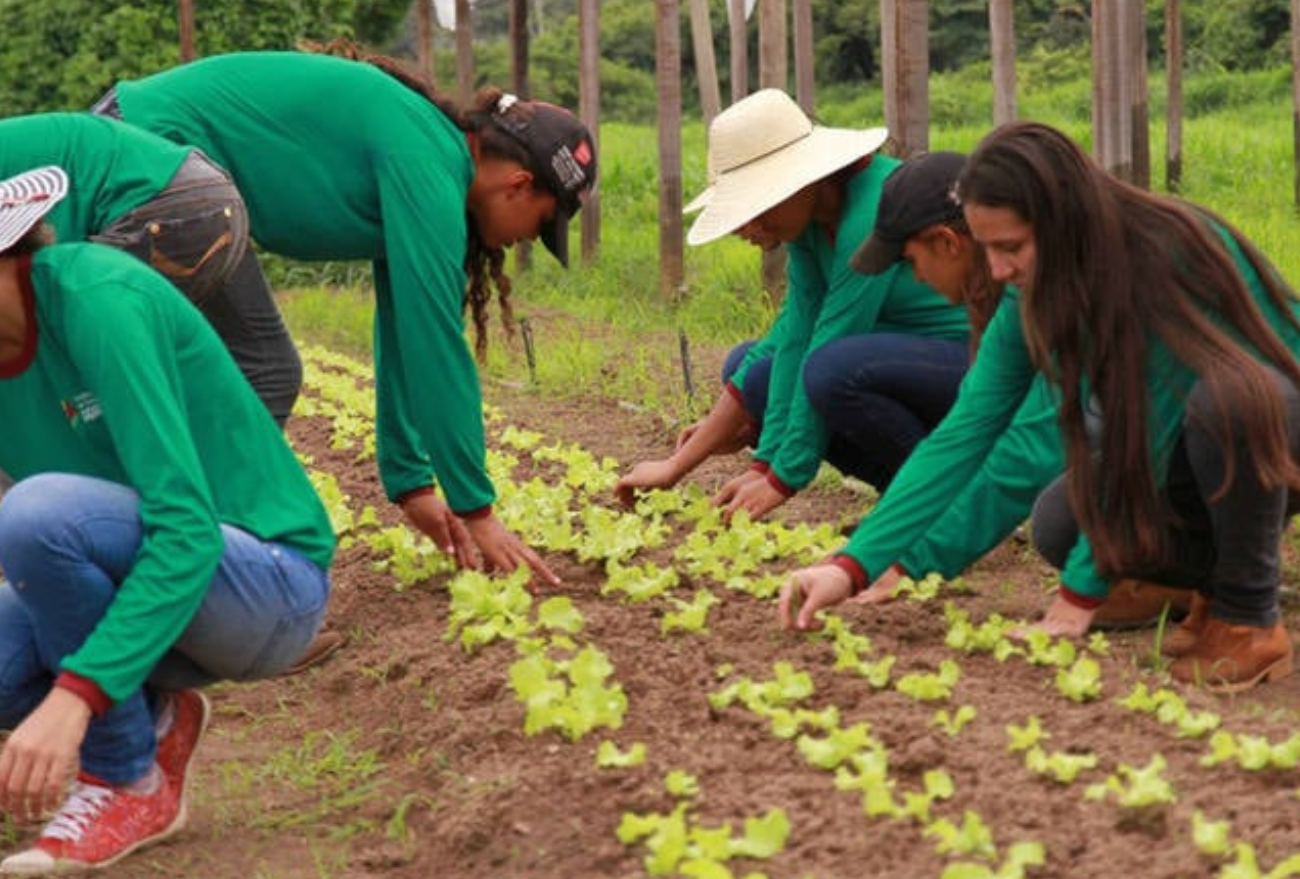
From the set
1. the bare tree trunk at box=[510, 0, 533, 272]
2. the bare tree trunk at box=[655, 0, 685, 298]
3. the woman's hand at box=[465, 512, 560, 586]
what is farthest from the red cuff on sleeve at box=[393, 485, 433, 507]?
the bare tree trunk at box=[510, 0, 533, 272]

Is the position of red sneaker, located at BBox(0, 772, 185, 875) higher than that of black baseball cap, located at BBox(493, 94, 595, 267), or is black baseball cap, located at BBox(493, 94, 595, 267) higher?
black baseball cap, located at BBox(493, 94, 595, 267)

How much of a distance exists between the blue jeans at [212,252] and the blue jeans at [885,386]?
1389mm

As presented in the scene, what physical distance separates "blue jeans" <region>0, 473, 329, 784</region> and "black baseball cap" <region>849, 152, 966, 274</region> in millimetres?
1606

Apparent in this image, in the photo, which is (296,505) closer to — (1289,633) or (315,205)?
(315,205)

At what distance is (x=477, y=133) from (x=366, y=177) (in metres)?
0.26

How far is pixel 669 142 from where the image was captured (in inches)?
388

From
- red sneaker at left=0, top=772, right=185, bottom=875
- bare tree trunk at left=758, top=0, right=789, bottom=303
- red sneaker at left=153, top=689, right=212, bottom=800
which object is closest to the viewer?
red sneaker at left=0, top=772, right=185, bottom=875

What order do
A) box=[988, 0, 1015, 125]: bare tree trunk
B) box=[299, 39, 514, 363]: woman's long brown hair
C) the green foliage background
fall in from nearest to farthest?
box=[299, 39, 514, 363]: woman's long brown hair, box=[988, 0, 1015, 125]: bare tree trunk, the green foliage background

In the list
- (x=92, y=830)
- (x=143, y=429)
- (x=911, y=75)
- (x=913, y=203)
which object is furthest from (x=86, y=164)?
(x=911, y=75)

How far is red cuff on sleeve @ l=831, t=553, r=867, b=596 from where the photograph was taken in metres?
3.90

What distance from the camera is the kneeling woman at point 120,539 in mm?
3047

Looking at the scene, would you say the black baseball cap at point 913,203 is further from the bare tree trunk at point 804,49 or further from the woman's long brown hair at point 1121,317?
the bare tree trunk at point 804,49

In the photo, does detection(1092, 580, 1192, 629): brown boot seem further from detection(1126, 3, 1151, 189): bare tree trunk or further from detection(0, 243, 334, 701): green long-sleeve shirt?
detection(1126, 3, 1151, 189): bare tree trunk

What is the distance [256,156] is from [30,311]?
1.23 meters
